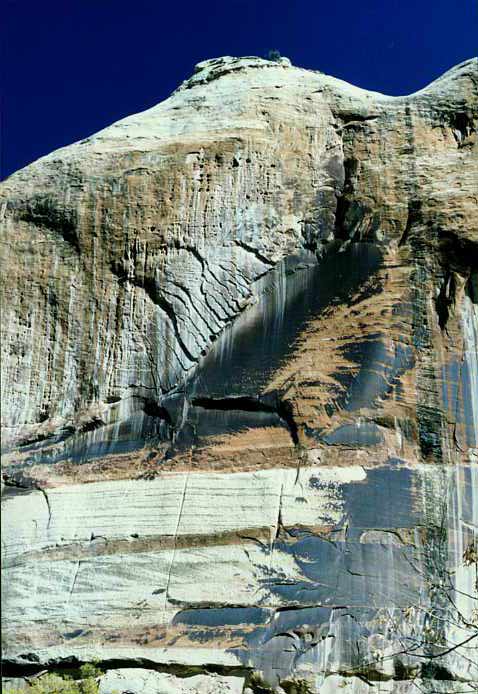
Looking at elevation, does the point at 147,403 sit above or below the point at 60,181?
below

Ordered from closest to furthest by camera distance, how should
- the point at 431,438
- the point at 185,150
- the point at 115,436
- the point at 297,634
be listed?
1. the point at 297,634
2. the point at 431,438
3. the point at 115,436
4. the point at 185,150

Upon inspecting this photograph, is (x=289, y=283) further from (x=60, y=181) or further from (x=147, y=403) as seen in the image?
(x=60, y=181)

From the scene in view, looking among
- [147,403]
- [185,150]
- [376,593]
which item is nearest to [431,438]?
[376,593]

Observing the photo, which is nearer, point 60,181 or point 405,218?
point 405,218

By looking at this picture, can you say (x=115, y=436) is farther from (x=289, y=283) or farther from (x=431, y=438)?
(x=431, y=438)

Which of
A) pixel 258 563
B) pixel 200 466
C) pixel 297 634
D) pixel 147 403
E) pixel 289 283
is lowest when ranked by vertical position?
pixel 297 634

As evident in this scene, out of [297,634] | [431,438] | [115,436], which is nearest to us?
[297,634]
